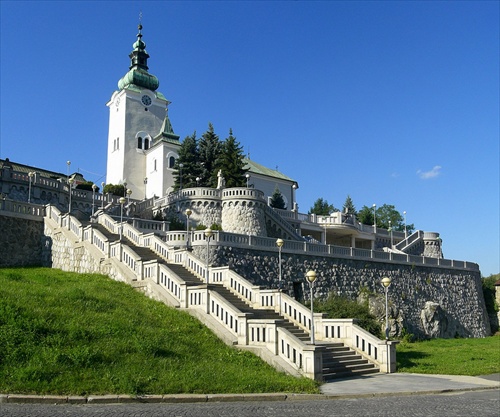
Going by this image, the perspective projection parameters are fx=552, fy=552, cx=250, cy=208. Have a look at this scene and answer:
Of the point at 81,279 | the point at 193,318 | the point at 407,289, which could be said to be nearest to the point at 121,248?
the point at 81,279

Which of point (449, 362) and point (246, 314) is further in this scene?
point (449, 362)

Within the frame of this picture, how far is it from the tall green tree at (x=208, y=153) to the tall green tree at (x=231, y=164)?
1229 millimetres

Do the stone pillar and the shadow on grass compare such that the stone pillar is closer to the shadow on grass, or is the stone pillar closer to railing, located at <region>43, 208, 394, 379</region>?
the shadow on grass

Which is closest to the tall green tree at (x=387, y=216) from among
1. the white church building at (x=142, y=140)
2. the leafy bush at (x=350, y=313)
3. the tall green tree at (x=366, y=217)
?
the tall green tree at (x=366, y=217)

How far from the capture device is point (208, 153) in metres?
55.1

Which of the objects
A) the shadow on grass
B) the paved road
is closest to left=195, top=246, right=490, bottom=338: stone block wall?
the shadow on grass

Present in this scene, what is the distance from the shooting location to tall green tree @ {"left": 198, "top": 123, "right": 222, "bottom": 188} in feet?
176

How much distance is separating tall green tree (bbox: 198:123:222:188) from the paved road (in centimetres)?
4095

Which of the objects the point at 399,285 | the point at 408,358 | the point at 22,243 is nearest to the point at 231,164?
the point at 399,285

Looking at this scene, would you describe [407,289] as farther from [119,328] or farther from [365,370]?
[119,328]

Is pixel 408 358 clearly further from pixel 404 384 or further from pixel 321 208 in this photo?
pixel 321 208

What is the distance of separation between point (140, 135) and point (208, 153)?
15069 mm

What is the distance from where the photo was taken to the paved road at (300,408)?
1043cm

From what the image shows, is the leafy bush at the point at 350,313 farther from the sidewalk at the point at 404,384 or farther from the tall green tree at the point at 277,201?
the tall green tree at the point at 277,201
